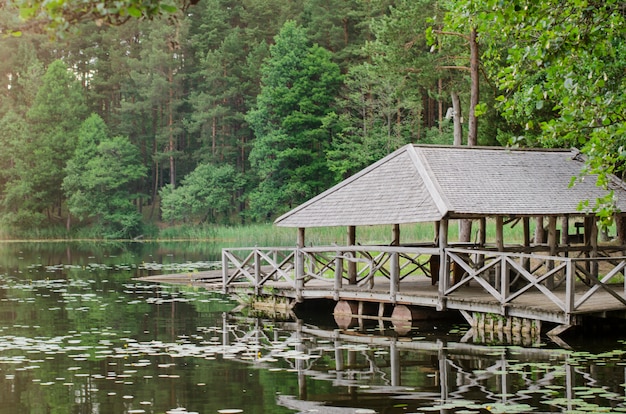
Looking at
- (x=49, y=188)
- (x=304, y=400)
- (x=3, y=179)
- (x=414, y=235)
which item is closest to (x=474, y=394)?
(x=304, y=400)

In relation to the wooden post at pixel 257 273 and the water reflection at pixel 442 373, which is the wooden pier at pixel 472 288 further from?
the water reflection at pixel 442 373

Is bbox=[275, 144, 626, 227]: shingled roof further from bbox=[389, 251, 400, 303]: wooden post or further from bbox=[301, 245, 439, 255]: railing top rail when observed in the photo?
bbox=[389, 251, 400, 303]: wooden post

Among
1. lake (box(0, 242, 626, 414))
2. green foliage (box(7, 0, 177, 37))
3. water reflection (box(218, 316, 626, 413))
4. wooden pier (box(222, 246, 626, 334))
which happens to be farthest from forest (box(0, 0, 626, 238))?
green foliage (box(7, 0, 177, 37))

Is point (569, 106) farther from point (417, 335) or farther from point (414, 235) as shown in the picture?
point (414, 235)

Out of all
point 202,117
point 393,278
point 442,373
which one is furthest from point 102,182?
point 442,373

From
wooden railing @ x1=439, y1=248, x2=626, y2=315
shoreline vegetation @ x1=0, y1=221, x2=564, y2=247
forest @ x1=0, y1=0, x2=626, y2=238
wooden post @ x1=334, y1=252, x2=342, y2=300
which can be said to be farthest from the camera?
forest @ x1=0, y1=0, x2=626, y2=238

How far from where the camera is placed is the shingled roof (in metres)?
18.9

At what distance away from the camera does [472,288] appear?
21.1 metres

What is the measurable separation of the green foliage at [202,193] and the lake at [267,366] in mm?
38411

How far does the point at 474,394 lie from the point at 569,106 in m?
4.65

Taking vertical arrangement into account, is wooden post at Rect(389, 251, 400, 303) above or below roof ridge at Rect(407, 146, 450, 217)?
below

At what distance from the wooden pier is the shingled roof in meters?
0.81

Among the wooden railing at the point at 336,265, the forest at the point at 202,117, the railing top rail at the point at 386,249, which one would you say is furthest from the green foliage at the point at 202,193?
the railing top rail at the point at 386,249

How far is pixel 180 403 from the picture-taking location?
38.3 feet
